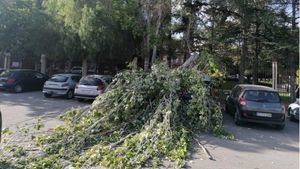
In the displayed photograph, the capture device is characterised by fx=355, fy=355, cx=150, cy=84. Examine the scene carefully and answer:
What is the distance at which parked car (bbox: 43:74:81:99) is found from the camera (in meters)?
18.8

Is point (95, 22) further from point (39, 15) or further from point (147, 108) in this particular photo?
point (147, 108)

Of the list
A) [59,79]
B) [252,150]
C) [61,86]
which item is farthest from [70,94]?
[252,150]

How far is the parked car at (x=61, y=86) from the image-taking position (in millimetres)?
18812

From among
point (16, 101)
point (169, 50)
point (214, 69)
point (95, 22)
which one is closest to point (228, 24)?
point (169, 50)

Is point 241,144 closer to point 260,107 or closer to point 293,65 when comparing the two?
point 260,107

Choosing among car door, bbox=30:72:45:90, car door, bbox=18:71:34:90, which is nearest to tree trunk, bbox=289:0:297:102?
car door, bbox=30:72:45:90

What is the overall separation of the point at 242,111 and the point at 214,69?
7.20 ft

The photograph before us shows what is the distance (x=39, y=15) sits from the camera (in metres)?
23.9

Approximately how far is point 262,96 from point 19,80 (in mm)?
14417

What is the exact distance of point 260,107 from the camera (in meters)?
12.9

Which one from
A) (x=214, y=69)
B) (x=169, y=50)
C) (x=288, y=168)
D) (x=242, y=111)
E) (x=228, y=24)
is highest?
(x=228, y=24)

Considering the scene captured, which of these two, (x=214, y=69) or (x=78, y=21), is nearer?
(x=214, y=69)

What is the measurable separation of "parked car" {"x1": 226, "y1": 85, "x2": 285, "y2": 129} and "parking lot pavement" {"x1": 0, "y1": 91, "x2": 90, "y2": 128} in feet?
21.9

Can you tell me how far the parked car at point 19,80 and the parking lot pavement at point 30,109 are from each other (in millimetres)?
585
